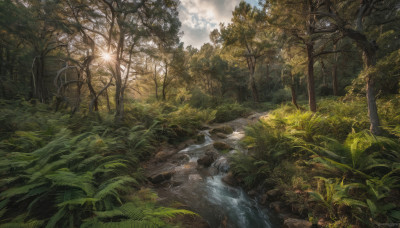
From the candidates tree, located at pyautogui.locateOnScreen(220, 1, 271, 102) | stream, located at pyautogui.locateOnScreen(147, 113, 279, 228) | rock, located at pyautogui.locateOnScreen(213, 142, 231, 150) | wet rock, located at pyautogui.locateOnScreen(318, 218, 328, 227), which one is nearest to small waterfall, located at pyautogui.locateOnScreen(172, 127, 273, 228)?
stream, located at pyautogui.locateOnScreen(147, 113, 279, 228)

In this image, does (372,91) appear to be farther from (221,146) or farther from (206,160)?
(206,160)

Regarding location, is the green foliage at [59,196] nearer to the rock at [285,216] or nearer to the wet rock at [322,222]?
the rock at [285,216]

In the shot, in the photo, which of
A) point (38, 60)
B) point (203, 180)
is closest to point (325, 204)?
point (203, 180)

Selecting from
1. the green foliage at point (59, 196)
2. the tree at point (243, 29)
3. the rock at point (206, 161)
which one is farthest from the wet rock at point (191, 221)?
the tree at point (243, 29)

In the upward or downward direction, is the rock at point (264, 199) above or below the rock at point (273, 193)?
below

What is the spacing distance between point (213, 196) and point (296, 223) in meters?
2.17

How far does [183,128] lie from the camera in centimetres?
954

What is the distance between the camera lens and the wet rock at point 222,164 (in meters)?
5.78

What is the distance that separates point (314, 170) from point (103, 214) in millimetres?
4792

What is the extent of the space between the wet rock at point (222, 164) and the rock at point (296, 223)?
267 cm

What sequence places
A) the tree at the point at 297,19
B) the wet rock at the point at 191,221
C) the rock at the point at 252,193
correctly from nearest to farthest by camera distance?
the wet rock at the point at 191,221 < the rock at the point at 252,193 < the tree at the point at 297,19

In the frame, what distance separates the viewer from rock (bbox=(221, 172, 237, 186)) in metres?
5.05

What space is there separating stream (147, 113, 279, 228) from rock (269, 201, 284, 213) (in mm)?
171

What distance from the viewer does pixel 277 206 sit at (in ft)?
12.2
